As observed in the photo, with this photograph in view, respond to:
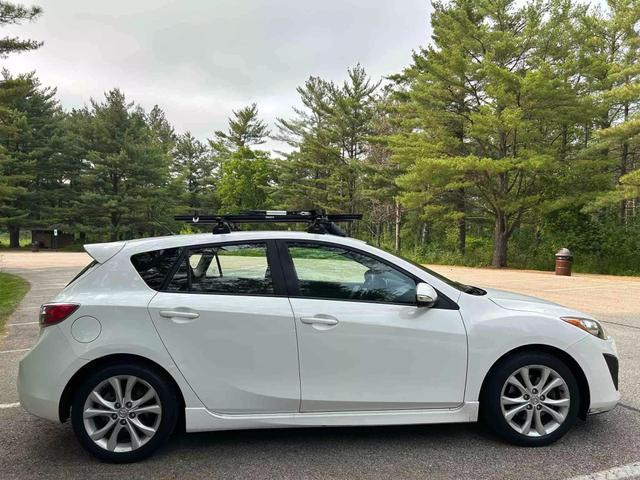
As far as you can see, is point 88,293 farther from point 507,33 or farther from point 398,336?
point 507,33

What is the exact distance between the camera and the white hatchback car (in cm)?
295

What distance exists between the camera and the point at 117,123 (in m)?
44.7

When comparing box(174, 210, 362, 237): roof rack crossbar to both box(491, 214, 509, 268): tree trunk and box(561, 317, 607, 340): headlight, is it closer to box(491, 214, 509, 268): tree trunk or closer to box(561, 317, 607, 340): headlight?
box(561, 317, 607, 340): headlight

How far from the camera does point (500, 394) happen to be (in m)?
3.12

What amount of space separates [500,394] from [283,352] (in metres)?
1.53

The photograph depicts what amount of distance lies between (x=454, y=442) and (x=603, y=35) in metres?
29.0

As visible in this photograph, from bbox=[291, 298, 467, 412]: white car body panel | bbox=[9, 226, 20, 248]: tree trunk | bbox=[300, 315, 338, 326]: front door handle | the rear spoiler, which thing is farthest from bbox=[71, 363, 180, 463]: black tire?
bbox=[9, 226, 20, 248]: tree trunk

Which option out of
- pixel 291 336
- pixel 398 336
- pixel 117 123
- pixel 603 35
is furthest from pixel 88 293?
pixel 117 123

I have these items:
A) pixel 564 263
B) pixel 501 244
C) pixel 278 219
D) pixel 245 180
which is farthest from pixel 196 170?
pixel 278 219

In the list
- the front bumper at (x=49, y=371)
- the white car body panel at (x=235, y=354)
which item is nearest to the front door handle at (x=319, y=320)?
the white car body panel at (x=235, y=354)

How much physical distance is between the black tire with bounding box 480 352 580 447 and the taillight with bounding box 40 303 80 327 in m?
2.86

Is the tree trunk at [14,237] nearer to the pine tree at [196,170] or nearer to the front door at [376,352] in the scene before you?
the pine tree at [196,170]

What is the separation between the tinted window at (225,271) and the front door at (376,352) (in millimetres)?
260

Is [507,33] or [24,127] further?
[24,127]
